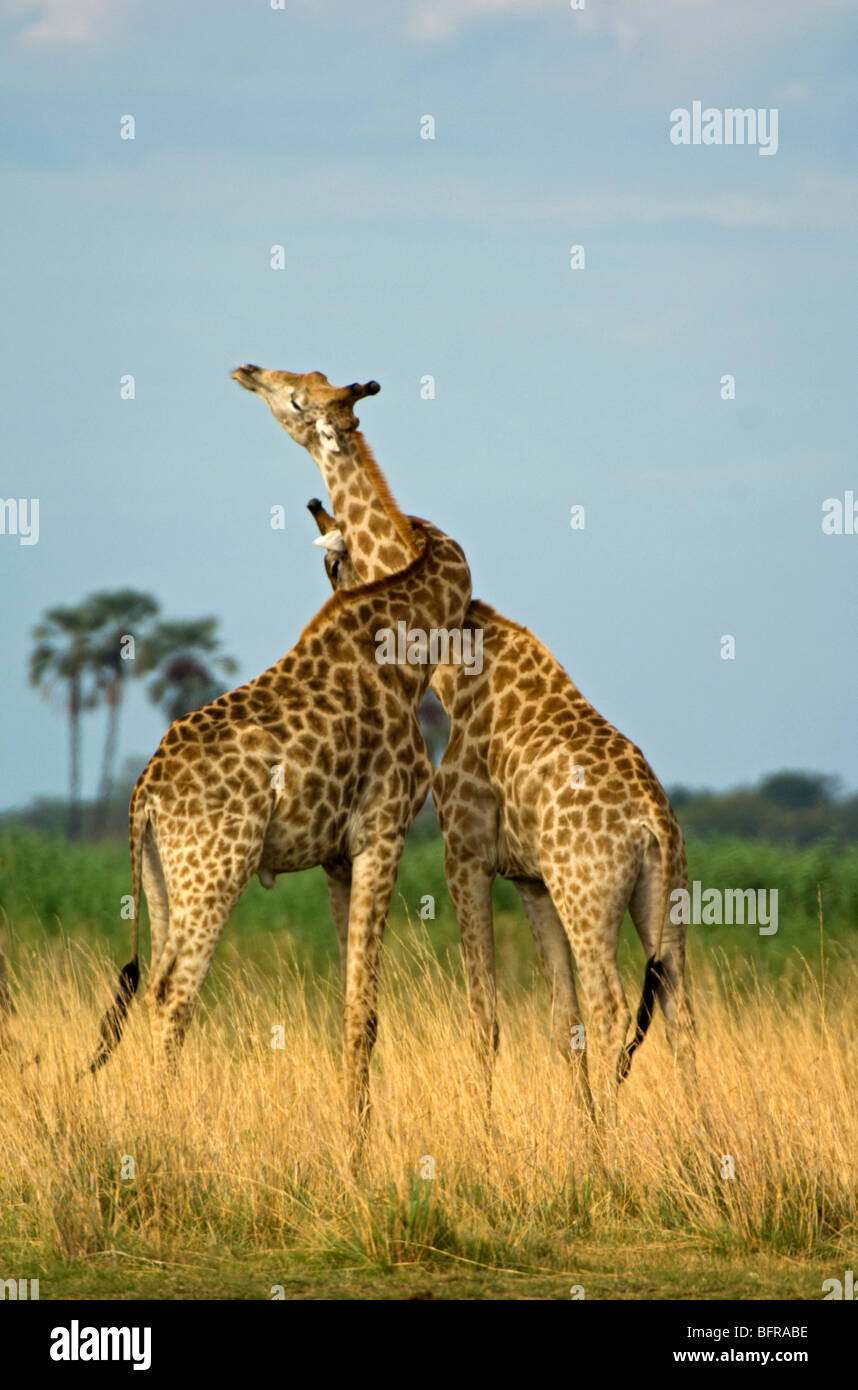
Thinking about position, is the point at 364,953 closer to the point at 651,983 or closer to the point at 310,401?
the point at 651,983

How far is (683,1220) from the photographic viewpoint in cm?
835

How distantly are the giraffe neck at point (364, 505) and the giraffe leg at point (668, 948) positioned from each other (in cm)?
241

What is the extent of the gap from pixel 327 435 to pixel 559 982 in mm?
3469

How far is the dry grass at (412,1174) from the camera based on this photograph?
795 cm

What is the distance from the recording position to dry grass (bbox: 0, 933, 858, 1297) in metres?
7.95

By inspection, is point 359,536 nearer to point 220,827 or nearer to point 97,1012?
point 220,827

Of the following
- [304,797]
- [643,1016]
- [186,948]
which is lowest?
[643,1016]

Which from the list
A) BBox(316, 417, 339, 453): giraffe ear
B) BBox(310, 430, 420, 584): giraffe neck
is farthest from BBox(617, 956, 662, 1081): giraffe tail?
BBox(316, 417, 339, 453): giraffe ear

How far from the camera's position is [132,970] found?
8727 mm

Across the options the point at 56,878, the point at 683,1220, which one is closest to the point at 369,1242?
the point at 683,1220

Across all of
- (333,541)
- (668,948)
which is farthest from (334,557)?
(668,948)

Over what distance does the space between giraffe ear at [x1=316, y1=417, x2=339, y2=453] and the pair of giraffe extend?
1 cm

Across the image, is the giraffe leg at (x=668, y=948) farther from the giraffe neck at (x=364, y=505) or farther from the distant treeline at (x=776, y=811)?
the distant treeline at (x=776, y=811)

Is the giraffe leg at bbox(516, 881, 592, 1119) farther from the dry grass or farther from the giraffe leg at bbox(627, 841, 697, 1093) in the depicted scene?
the giraffe leg at bbox(627, 841, 697, 1093)
